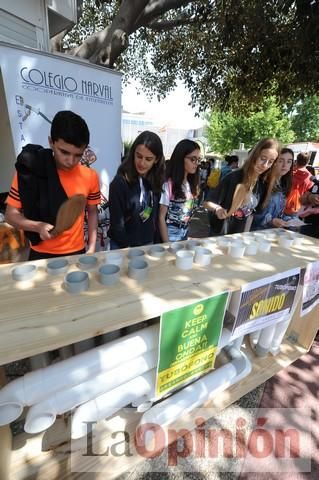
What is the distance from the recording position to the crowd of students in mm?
1302

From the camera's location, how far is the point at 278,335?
1.73 meters

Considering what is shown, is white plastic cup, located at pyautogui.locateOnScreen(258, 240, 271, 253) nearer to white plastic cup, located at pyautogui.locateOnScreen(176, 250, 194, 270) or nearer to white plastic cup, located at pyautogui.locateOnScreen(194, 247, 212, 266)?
white plastic cup, located at pyautogui.locateOnScreen(194, 247, 212, 266)

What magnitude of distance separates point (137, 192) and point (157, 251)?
52cm

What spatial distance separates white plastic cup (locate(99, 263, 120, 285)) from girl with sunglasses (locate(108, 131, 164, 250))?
1.97 ft

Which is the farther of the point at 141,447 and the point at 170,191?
the point at 170,191

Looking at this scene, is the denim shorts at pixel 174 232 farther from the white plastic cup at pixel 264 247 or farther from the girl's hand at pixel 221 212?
the white plastic cup at pixel 264 247

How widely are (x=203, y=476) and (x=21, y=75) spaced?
3.30 meters

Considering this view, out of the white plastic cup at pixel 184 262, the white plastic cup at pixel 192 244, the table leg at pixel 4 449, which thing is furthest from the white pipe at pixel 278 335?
the table leg at pixel 4 449

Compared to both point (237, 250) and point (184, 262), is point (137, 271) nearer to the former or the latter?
point (184, 262)

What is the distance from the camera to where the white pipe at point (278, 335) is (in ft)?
5.44

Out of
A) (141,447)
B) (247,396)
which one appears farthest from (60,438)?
(247,396)

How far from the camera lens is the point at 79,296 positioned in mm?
926

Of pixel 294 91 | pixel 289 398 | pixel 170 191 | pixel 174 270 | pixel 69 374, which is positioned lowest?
pixel 289 398

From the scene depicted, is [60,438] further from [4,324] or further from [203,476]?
[4,324]
